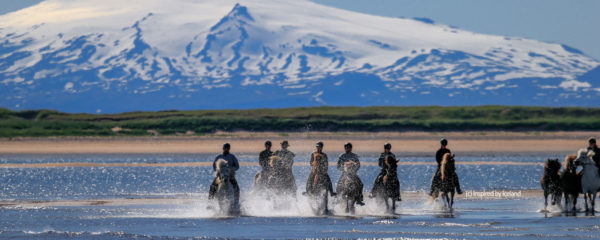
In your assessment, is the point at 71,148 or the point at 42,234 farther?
the point at 71,148

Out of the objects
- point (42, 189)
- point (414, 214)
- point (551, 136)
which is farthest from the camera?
point (551, 136)

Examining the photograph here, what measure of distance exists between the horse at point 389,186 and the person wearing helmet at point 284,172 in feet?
7.63

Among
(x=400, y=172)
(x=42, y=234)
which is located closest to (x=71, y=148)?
(x=400, y=172)

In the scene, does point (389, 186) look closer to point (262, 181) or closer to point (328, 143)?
point (262, 181)

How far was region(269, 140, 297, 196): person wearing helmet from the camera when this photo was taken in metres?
30.5

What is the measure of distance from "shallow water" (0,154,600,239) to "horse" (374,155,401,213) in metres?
0.44

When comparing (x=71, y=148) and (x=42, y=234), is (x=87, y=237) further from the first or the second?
(x=71, y=148)

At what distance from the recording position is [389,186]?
30.1 metres

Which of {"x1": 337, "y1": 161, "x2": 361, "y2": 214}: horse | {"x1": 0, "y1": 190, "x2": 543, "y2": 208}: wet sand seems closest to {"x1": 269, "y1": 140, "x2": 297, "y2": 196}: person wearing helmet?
{"x1": 337, "y1": 161, "x2": 361, "y2": 214}: horse

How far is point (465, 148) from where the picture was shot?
239 ft

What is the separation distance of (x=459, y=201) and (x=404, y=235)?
9.93m

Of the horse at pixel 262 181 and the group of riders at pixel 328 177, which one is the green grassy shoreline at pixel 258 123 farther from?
the group of riders at pixel 328 177

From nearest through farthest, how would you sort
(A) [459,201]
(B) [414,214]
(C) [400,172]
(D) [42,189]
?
(B) [414,214]
(A) [459,201]
(D) [42,189]
(C) [400,172]

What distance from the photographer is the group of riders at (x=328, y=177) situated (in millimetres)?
29297
